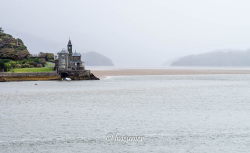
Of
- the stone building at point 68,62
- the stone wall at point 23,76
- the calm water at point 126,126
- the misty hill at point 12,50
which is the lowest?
the calm water at point 126,126

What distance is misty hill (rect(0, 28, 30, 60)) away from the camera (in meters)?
158

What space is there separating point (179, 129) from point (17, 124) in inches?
680

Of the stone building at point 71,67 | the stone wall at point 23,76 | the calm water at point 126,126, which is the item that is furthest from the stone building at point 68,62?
the calm water at point 126,126

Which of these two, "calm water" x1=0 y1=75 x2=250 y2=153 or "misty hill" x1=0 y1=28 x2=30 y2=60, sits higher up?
"misty hill" x1=0 y1=28 x2=30 y2=60

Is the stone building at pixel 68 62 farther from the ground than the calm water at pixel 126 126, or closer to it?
farther from the ground

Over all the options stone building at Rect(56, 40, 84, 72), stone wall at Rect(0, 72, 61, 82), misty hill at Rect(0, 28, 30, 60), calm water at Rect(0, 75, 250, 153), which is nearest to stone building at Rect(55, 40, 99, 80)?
stone building at Rect(56, 40, 84, 72)

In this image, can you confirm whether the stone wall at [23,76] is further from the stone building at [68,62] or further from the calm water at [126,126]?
the calm water at [126,126]

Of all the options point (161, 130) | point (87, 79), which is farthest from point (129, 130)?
point (87, 79)

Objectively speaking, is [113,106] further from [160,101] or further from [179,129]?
[179,129]

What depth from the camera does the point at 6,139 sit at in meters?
39.0

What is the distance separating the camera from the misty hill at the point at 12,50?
15762 centimetres

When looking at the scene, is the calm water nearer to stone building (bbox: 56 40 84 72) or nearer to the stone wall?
the stone wall

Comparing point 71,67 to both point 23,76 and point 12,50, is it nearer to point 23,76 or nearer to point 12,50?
point 23,76

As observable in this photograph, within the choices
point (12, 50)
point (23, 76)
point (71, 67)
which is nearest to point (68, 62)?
point (71, 67)
